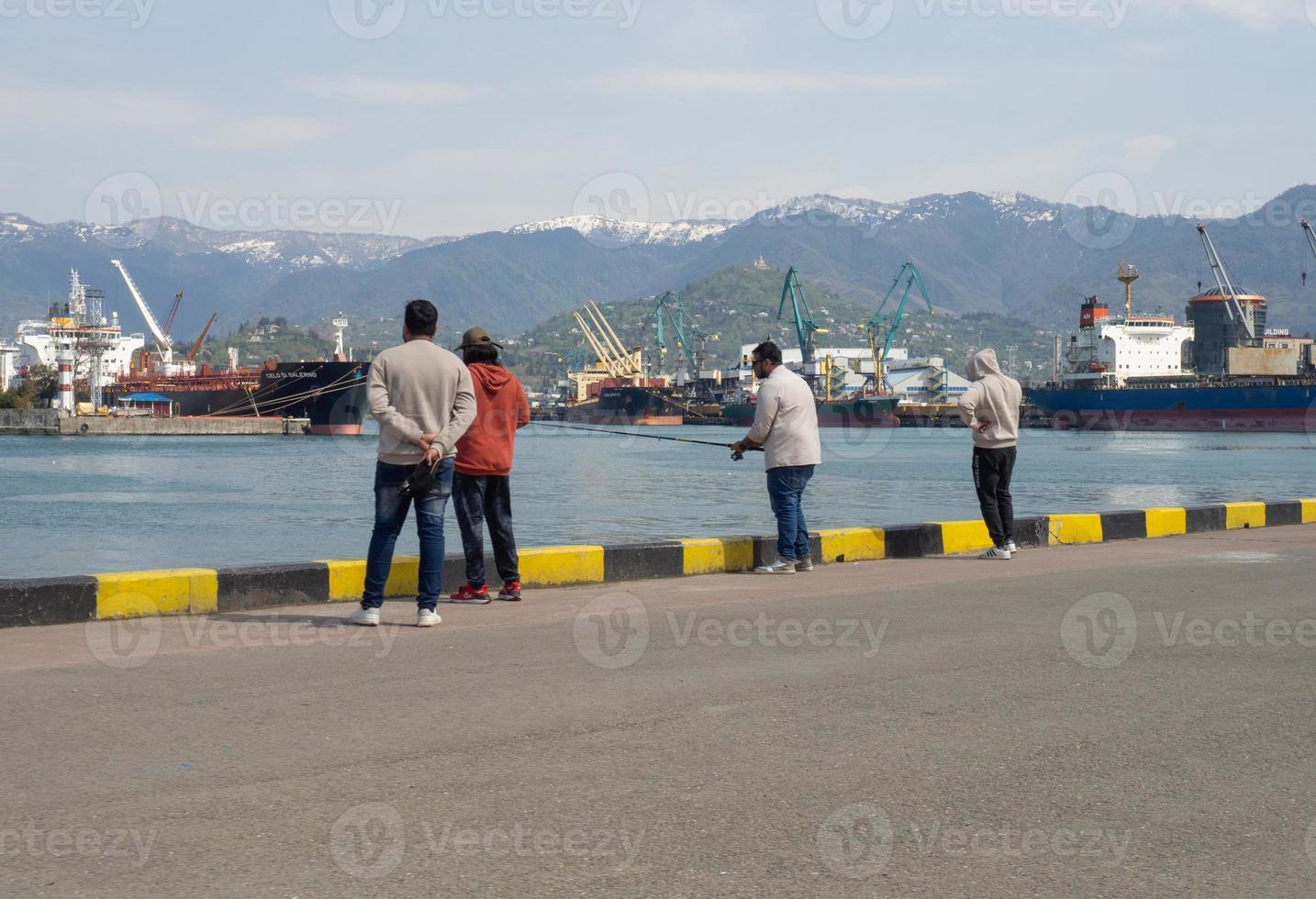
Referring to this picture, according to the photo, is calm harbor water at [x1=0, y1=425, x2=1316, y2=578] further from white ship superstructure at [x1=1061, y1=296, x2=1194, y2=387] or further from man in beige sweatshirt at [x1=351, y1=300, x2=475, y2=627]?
white ship superstructure at [x1=1061, y1=296, x2=1194, y2=387]

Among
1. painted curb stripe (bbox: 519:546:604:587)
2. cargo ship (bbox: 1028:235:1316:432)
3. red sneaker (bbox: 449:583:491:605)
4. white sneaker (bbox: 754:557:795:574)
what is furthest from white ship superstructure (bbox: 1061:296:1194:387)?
red sneaker (bbox: 449:583:491:605)

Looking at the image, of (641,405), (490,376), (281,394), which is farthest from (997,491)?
(641,405)

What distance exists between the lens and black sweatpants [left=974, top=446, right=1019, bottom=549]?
9.28 metres

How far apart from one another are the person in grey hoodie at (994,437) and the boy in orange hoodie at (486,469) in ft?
12.1

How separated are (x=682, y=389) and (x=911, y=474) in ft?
325

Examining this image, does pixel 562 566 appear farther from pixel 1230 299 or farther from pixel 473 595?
pixel 1230 299

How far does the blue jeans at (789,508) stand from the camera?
8.45 m

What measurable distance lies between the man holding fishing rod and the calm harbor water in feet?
17.0

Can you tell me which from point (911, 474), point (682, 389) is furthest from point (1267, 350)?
point (682, 389)

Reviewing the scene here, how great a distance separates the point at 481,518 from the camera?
22.7ft

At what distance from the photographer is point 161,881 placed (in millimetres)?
2701

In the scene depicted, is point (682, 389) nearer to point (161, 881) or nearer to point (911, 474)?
point (911, 474)

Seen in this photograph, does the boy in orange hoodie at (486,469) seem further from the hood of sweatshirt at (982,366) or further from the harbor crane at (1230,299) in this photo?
the harbor crane at (1230,299)

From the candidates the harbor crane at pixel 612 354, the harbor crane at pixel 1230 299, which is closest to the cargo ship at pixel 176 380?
the harbor crane at pixel 612 354
